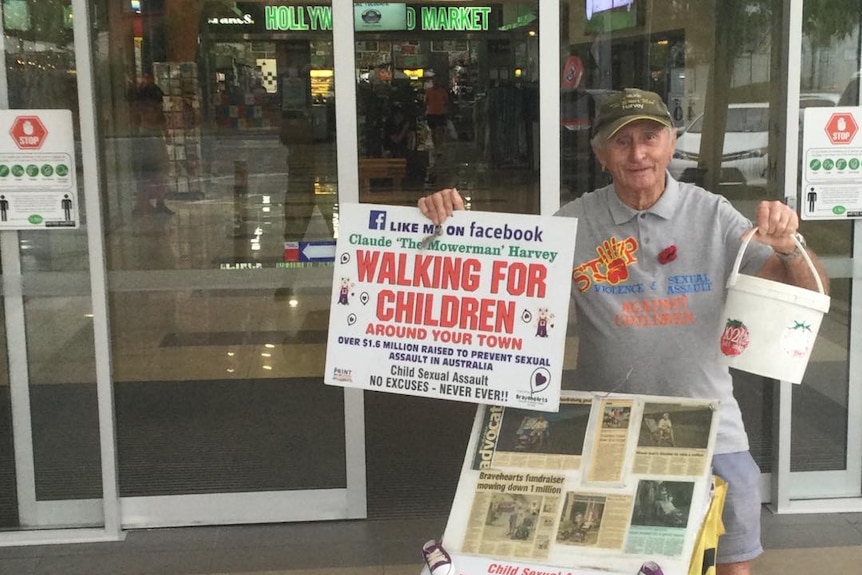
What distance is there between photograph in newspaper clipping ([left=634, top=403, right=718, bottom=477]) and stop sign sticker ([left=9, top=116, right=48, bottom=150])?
9.42 feet

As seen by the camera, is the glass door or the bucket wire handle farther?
the glass door

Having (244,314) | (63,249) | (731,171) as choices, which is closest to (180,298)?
(244,314)

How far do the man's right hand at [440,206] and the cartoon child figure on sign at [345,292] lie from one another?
0.24 metres

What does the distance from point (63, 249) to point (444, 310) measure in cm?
237

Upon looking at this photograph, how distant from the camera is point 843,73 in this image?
4273 millimetres

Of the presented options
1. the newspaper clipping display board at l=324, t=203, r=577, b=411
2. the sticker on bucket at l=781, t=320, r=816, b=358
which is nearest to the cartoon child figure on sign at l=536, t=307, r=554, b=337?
the newspaper clipping display board at l=324, t=203, r=577, b=411

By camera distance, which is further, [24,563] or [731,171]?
[731,171]

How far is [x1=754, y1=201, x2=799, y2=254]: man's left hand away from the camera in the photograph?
2141mm

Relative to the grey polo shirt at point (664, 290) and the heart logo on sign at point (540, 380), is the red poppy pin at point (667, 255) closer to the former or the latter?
the grey polo shirt at point (664, 290)

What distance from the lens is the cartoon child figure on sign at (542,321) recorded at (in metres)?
2.21

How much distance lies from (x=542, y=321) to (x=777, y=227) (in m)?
0.53

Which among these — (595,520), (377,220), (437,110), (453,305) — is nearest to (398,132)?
(437,110)

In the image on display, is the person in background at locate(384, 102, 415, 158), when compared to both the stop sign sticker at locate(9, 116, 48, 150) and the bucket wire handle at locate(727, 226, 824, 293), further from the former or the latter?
the bucket wire handle at locate(727, 226, 824, 293)

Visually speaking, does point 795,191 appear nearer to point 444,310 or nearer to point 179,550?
point 444,310
